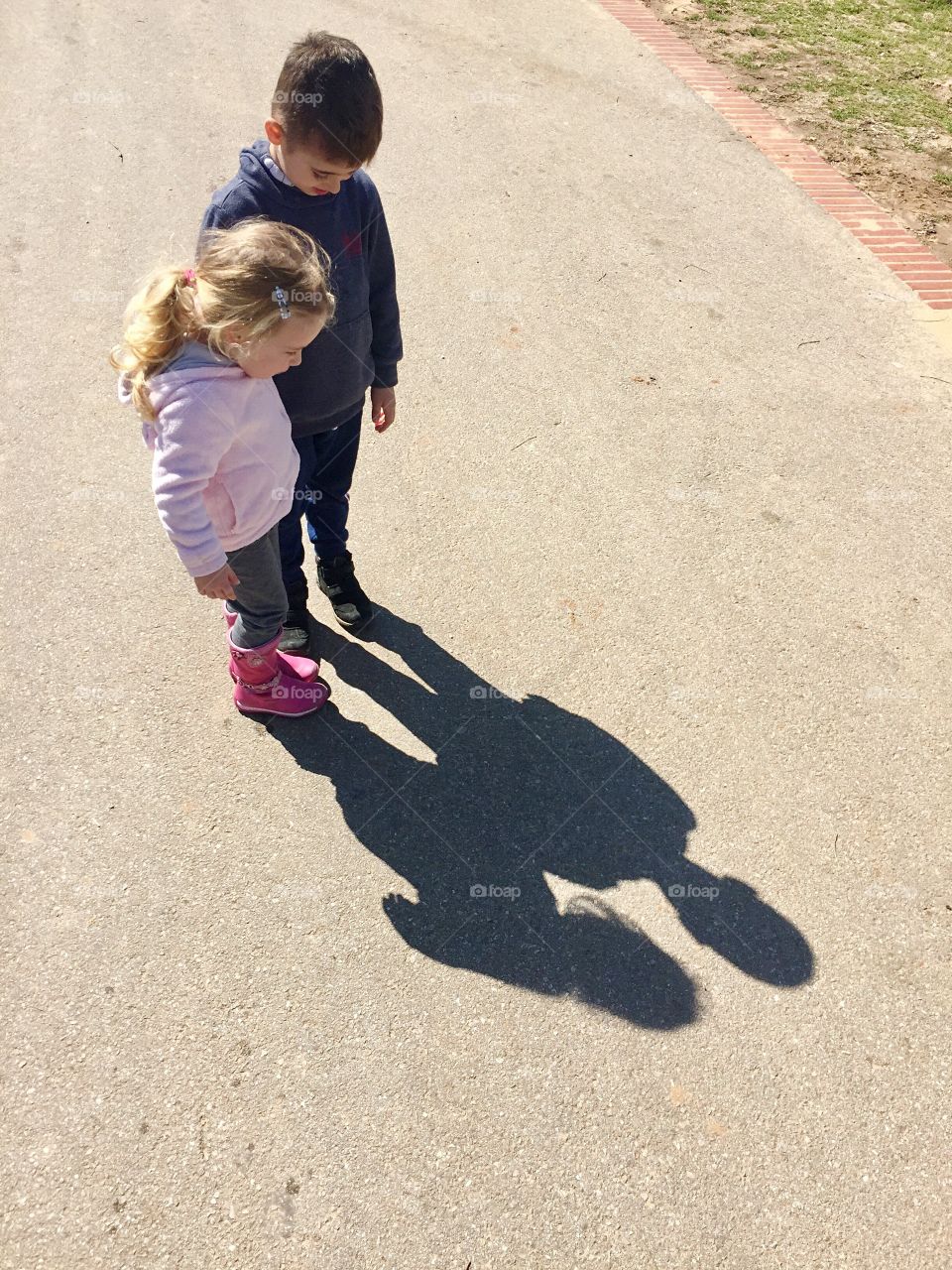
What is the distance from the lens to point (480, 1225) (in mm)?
2369

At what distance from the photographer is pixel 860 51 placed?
8.42m

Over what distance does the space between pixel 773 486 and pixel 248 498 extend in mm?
2824

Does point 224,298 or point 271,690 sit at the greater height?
point 224,298

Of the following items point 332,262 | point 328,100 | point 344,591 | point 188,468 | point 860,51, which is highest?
point 860,51

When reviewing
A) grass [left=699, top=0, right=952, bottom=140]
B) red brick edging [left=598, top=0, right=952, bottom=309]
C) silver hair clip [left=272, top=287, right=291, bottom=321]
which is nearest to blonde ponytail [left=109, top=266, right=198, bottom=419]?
silver hair clip [left=272, top=287, right=291, bottom=321]

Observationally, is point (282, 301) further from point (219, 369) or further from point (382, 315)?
point (382, 315)

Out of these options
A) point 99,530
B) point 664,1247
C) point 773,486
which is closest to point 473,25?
point 773,486

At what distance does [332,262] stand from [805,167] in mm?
5638

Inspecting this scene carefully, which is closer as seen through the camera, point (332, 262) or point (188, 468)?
point (188, 468)

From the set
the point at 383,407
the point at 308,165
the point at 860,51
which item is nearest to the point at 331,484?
the point at 383,407

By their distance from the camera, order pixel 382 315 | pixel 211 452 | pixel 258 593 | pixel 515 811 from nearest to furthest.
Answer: pixel 211 452 → pixel 258 593 → pixel 382 315 → pixel 515 811

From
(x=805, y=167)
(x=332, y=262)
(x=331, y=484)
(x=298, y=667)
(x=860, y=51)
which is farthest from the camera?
(x=860, y=51)

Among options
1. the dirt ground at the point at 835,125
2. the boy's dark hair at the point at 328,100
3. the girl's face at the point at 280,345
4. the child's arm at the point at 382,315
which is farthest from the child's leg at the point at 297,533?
the dirt ground at the point at 835,125

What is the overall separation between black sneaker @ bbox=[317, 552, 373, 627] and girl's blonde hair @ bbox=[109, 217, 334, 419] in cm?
125
